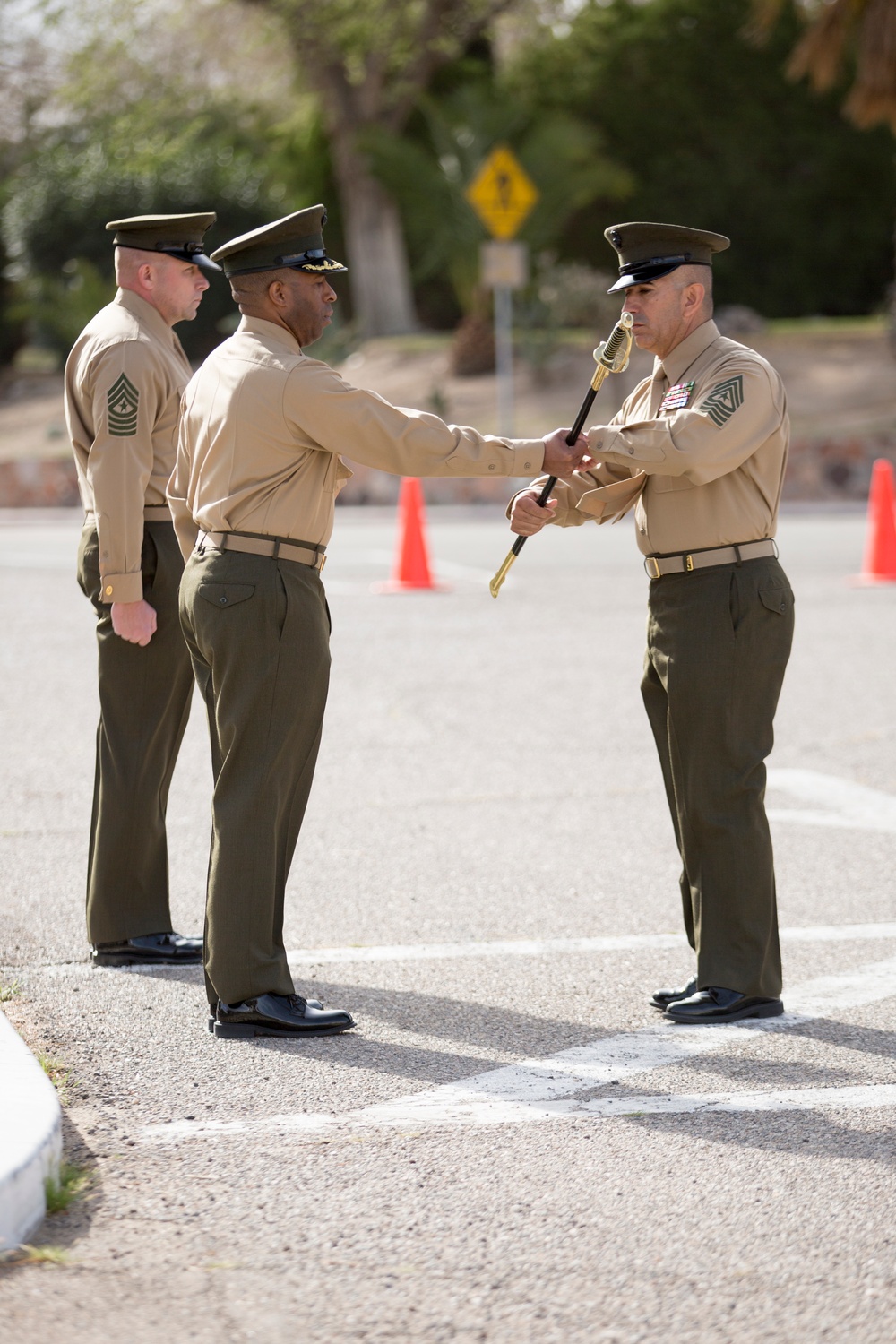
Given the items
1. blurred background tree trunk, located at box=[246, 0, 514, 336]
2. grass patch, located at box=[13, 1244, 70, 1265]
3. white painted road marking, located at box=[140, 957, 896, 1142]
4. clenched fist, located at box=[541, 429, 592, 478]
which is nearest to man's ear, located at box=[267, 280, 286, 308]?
clenched fist, located at box=[541, 429, 592, 478]

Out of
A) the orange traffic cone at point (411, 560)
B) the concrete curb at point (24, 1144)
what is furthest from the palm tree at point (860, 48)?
the concrete curb at point (24, 1144)

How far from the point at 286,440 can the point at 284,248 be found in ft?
1.56

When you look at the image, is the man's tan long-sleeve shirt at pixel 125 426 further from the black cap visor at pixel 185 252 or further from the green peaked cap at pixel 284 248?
the green peaked cap at pixel 284 248

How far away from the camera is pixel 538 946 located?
5.21m

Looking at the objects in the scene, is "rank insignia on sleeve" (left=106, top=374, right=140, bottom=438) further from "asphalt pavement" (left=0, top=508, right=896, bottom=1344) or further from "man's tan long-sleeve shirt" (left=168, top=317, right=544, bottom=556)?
"asphalt pavement" (left=0, top=508, right=896, bottom=1344)

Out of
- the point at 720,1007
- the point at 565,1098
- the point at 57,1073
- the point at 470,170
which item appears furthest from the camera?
the point at 470,170

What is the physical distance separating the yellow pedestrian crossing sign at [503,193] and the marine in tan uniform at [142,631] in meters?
15.1

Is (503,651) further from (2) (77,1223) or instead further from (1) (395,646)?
(2) (77,1223)

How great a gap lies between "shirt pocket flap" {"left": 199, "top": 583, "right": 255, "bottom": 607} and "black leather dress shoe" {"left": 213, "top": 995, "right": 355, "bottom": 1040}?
99cm

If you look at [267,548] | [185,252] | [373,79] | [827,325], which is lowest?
[267,548]

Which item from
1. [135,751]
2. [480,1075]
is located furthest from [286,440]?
[480,1075]

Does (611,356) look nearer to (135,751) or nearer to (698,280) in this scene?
(698,280)

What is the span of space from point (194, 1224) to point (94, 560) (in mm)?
2417

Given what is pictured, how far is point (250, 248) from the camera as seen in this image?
4.36m
